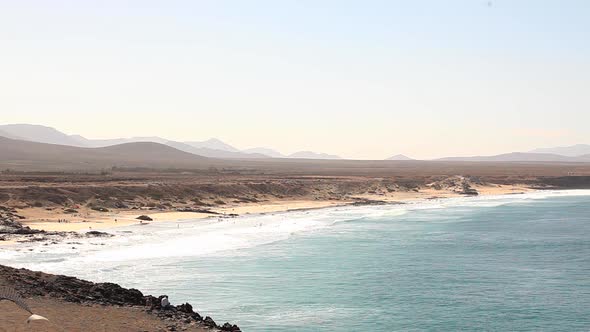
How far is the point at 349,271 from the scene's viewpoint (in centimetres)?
3334

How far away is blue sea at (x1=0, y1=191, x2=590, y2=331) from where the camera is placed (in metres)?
23.8

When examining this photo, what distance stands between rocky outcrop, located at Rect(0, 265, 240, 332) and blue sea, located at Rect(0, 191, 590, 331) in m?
2.42

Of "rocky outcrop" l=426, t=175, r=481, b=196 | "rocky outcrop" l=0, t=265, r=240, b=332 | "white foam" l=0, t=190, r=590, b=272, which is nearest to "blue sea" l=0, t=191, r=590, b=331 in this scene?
"white foam" l=0, t=190, r=590, b=272

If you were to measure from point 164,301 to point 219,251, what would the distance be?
1807cm

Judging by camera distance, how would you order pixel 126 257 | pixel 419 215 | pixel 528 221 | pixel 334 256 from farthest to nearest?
pixel 419 215
pixel 528 221
pixel 334 256
pixel 126 257

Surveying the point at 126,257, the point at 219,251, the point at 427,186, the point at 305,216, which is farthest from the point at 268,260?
the point at 427,186

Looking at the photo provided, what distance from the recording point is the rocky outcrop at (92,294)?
792 inches

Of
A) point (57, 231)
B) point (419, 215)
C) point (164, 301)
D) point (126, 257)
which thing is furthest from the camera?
point (419, 215)

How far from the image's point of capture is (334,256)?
127 ft

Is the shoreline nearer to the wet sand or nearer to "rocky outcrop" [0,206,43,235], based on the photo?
the wet sand

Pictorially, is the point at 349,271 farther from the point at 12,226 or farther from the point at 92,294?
the point at 12,226

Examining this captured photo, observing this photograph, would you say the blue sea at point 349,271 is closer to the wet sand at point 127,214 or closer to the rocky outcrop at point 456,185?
the wet sand at point 127,214

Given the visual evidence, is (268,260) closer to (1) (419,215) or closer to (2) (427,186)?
(1) (419,215)

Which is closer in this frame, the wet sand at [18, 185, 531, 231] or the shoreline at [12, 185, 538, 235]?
the shoreline at [12, 185, 538, 235]
